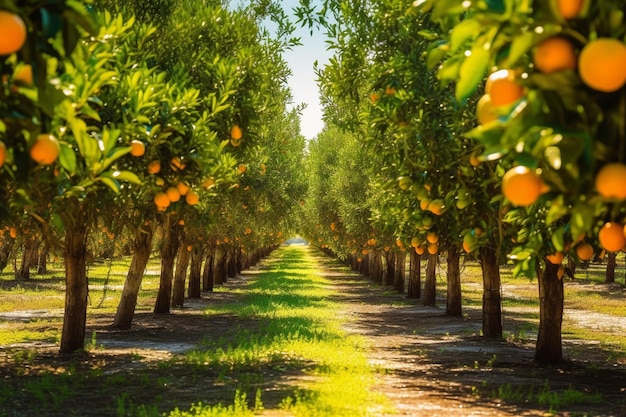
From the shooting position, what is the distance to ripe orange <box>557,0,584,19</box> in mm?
2779

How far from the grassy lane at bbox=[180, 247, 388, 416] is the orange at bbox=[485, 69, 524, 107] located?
6.70 meters

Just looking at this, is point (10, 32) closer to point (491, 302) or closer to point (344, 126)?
point (344, 126)

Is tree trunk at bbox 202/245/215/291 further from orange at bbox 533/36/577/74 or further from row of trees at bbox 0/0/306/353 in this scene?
orange at bbox 533/36/577/74

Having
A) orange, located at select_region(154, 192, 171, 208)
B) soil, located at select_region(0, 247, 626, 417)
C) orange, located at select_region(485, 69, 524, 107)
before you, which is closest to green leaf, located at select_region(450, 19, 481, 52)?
orange, located at select_region(485, 69, 524, 107)

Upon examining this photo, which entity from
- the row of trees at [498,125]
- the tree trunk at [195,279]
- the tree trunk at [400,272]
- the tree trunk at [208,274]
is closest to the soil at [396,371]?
the row of trees at [498,125]

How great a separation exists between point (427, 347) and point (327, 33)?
7561mm

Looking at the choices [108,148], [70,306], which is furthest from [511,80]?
[70,306]

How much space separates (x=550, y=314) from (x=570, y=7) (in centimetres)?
1198

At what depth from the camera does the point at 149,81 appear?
9.35m

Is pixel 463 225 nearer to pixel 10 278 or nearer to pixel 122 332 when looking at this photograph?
pixel 122 332

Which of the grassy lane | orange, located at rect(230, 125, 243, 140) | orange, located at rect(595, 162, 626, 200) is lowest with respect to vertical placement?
the grassy lane

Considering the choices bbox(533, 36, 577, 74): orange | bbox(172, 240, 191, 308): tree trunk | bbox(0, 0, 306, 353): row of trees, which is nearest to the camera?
bbox(533, 36, 577, 74): orange

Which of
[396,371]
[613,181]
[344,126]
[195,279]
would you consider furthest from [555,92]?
[195,279]

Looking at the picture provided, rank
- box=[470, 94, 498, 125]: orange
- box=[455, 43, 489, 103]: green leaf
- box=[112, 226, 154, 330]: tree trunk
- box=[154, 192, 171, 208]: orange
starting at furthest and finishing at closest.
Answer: box=[112, 226, 154, 330]: tree trunk < box=[154, 192, 171, 208]: orange < box=[470, 94, 498, 125]: orange < box=[455, 43, 489, 103]: green leaf
